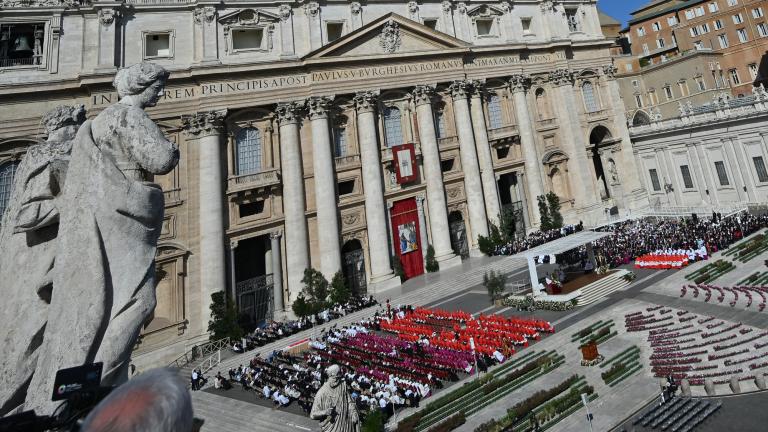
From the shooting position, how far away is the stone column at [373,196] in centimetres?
2911

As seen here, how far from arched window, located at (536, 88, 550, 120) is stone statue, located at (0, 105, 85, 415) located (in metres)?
39.7

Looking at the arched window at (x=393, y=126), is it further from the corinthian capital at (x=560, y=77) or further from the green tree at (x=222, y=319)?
the green tree at (x=222, y=319)

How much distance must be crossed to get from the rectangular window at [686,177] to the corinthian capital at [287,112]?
34.4 m

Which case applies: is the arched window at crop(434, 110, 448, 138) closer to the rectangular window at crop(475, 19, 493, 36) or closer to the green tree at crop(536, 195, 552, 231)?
the rectangular window at crop(475, 19, 493, 36)

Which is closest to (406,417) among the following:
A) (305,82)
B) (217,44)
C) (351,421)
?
(351,421)

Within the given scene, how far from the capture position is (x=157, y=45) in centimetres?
2728

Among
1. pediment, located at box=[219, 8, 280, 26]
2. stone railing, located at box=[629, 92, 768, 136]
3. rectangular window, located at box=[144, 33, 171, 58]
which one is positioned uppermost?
pediment, located at box=[219, 8, 280, 26]

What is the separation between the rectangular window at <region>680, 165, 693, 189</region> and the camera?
1415 inches

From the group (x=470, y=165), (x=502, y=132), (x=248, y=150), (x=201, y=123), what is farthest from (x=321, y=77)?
(x=502, y=132)

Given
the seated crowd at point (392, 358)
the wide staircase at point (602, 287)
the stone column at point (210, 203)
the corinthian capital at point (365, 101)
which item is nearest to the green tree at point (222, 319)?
the stone column at point (210, 203)

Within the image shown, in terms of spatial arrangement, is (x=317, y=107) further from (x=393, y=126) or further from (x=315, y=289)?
(x=315, y=289)

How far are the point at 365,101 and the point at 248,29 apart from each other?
9.71m

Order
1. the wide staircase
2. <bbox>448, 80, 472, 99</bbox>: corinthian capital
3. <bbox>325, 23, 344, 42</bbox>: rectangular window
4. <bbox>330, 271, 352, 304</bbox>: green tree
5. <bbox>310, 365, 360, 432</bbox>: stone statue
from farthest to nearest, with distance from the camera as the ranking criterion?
<bbox>448, 80, 472, 99</bbox>: corinthian capital
<bbox>325, 23, 344, 42</bbox>: rectangular window
<bbox>330, 271, 352, 304</bbox>: green tree
the wide staircase
<bbox>310, 365, 360, 432</bbox>: stone statue

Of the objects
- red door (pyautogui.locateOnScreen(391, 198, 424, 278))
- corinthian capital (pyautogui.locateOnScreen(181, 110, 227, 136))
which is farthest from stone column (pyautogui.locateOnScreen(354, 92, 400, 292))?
corinthian capital (pyautogui.locateOnScreen(181, 110, 227, 136))
